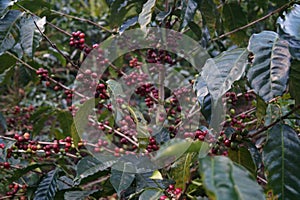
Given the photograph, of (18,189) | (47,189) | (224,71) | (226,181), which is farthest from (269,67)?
(18,189)

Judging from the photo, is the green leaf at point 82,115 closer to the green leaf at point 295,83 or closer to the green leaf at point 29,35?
the green leaf at point 29,35

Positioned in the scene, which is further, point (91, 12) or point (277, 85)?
point (91, 12)

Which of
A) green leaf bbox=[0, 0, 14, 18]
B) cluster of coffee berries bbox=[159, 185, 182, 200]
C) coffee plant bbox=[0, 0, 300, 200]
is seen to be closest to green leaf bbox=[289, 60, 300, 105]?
coffee plant bbox=[0, 0, 300, 200]

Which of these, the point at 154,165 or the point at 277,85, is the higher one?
the point at 277,85

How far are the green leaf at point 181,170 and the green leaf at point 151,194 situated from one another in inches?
2.1

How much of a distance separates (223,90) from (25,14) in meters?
0.68

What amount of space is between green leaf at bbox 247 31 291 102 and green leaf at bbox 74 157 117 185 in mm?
528

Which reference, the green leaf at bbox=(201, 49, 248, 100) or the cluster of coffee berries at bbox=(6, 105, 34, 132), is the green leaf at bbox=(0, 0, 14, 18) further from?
the cluster of coffee berries at bbox=(6, 105, 34, 132)

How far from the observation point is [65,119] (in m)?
1.48

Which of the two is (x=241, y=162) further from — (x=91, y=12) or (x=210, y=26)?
(x=91, y=12)

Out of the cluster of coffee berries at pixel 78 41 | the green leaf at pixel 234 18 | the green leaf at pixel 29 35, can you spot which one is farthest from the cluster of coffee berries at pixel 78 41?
the green leaf at pixel 234 18

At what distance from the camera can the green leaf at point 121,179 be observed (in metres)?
1.01

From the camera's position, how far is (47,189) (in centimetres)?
118

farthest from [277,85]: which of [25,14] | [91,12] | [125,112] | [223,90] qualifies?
[91,12]
